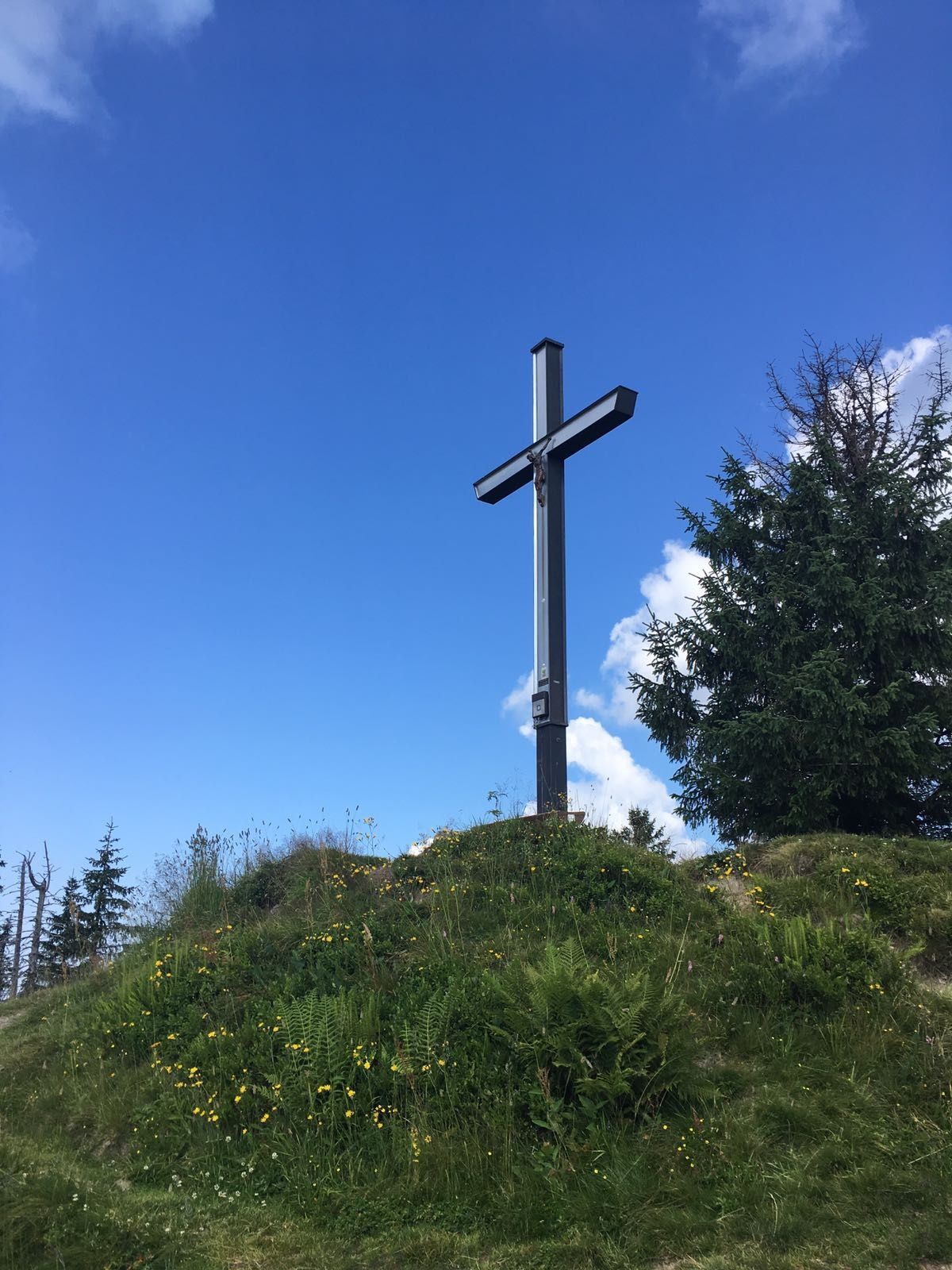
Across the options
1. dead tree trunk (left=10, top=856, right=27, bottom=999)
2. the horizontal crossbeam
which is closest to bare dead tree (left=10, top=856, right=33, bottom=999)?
dead tree trunk (left=10, top=856, right=27, bottom=999)

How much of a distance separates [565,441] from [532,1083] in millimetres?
8654

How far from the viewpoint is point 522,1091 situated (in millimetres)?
5750

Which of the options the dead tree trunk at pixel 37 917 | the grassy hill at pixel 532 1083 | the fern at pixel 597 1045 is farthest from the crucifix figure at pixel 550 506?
the dead tree trunk at pixel 37 917

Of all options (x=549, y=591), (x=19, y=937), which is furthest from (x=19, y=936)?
(x=549, y=591)

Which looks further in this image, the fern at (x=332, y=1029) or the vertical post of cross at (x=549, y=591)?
the vertical post of cross at (x=549, y=591)

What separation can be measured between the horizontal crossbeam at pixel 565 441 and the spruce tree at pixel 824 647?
3.28 m

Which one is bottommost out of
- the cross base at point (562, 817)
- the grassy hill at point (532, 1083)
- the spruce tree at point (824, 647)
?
the grassy hill at point (532, 1083)

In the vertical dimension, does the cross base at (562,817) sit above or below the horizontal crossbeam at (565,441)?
below

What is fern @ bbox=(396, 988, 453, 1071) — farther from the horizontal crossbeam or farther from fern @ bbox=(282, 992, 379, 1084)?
the horizontal crossbeam

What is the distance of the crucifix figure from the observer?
11578mm

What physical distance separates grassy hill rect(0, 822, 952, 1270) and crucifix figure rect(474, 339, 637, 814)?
7.58ft

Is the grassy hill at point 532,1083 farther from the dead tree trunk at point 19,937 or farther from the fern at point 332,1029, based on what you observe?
the dead tree trunk at point 19,937

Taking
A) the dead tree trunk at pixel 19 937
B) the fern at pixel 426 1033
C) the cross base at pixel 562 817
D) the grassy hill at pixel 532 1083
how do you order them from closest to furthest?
the grassy hill at pixel 532 1083 < the fern at pixel 426 1033 < the cross base at pixel 562 817 < the dead tree trunk at pixel 19 937

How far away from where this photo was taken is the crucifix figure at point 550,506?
11.6 meters
